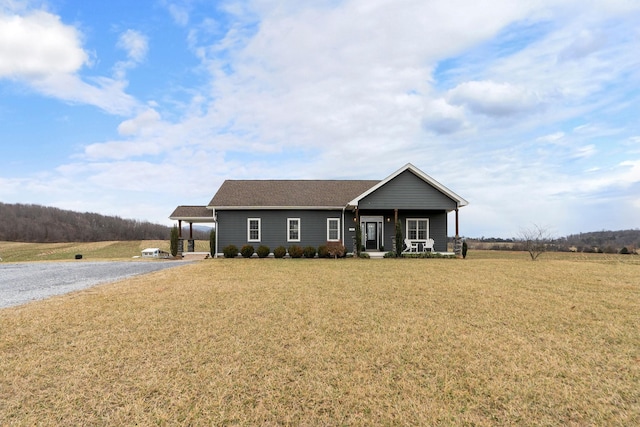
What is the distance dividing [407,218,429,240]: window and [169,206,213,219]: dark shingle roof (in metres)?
13.3

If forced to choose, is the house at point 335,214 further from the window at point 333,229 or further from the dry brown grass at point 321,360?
the dry brown grass at point 321,360

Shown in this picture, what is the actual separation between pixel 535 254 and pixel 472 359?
2092 centimetres

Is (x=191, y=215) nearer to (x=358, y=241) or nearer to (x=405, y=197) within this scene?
(x=358, y=241)

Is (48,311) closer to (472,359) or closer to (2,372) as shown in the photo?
(2,372)

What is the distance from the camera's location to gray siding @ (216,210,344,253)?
2167 centimetres

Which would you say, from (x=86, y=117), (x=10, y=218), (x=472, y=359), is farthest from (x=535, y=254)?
(x=10, y=218)

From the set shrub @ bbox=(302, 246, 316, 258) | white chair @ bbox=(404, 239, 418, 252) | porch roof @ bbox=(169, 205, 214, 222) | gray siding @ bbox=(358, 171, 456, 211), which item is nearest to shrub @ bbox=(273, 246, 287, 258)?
shrub @ bbox=(302, 246, 316, 258)

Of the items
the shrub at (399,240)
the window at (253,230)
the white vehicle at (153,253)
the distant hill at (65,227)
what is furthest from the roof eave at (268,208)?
the distant hill at (65,227)

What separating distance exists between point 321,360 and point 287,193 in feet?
62.8

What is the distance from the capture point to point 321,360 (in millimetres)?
4582

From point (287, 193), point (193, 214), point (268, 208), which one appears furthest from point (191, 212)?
point (287, 193)

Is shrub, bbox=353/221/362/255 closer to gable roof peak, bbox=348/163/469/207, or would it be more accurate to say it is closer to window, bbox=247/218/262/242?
gable roof peak, bbox=348/163/469/207

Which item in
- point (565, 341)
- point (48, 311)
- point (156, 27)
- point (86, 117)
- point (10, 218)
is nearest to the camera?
point (565, 341)

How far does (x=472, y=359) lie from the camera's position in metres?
4.66
